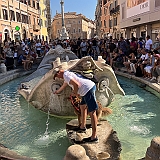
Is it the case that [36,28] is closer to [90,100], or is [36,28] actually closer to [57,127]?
[57,127]

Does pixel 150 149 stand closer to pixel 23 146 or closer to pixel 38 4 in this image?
pixel 23 146

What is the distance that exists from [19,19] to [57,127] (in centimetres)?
3389

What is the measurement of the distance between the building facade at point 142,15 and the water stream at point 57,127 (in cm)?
1204

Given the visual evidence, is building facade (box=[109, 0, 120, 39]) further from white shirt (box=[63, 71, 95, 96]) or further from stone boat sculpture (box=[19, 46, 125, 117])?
white shirt (box=[63, 71, 95, 96])

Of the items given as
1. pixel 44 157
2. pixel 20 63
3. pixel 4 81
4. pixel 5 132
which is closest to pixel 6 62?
Answer: pixel 20 63

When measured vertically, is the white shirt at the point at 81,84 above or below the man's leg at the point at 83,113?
above

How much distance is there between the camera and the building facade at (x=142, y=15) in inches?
725

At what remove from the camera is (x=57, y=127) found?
18.5ft

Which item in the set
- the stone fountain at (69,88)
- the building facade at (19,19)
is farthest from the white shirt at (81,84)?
the building facade at (19,19)

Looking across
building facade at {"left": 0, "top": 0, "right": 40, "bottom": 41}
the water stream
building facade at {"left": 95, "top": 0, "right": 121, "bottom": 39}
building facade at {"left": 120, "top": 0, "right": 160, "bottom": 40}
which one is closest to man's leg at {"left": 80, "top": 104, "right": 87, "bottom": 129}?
the water stream

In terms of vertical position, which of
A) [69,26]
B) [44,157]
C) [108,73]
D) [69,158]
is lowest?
[44,157]

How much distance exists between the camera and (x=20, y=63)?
16.2 m

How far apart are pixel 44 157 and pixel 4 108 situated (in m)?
3.62

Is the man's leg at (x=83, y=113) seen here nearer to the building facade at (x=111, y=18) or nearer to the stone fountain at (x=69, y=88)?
the stone fountain at (x=69, y=88)
